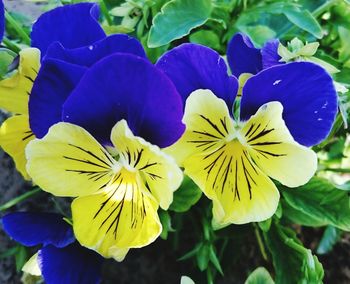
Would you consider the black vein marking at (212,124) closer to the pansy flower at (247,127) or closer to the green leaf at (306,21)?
the pansy flower at (247,127)

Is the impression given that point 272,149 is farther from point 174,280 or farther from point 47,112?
point 174,280

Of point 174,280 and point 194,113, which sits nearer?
point 194,113

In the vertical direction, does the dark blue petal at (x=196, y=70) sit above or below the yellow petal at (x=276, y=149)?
above

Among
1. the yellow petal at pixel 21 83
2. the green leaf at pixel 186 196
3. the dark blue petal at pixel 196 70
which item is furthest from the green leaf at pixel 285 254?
the yellow petal at pixel 21 83

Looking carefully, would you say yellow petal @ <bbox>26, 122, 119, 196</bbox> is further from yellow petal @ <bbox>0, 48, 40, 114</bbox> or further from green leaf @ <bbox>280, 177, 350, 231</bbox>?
green leaf @ <bbox>280, 177, 350, 231</bbox>

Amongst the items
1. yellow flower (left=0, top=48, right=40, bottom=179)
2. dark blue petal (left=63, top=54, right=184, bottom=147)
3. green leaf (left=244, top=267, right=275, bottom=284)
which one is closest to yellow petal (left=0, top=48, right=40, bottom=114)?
yellow flower (left=0, top=48, right=40, bottom=179)

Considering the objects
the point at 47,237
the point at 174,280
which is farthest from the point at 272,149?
the point at 174,280
